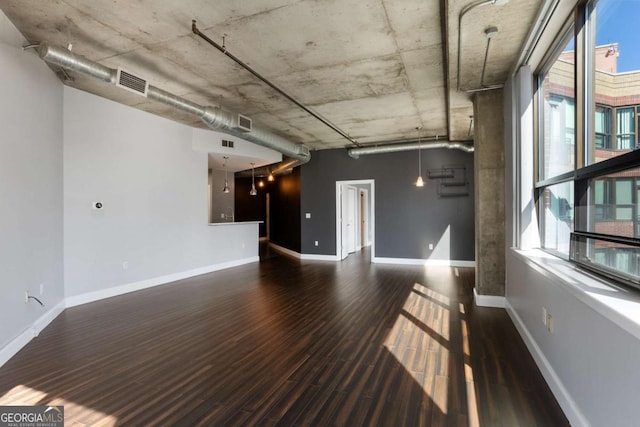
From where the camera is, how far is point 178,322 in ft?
12.1

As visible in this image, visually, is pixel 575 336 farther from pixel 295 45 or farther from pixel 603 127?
pixel 295 45

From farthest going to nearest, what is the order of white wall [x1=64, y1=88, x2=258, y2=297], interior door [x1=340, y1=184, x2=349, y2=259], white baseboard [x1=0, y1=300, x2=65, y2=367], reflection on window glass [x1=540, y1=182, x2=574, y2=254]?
interior door [x1=340, y1=184, x2=349, y2=259] → white wall [x1=64, y1=88, x2=258, y2=297] → white baseboard [x1=0, y1=300, x2=65, y2=367] → reflection on window glass [x1=540, y1=182, x2=574, y2=254]

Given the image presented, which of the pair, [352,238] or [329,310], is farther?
[352,238]

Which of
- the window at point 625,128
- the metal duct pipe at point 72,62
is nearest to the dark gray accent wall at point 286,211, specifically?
the metal duct pipe at point 72,62

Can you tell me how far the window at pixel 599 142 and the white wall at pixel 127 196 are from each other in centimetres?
558

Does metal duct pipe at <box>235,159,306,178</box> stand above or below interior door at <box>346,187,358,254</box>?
above

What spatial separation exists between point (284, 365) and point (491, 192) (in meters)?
3.40

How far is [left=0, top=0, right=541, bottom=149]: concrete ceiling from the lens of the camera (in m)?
2.71

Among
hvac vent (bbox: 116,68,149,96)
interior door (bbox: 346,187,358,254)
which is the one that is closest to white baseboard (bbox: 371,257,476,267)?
interior door (bbox: 346,187,358,254)

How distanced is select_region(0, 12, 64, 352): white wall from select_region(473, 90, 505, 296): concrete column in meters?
5.15

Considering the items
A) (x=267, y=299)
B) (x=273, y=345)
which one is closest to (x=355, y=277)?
(x=267, y=299)

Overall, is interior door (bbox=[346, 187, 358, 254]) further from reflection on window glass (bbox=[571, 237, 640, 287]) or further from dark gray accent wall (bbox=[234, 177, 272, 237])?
reflection on window glass (bbox=[571, 237, 640, 287])

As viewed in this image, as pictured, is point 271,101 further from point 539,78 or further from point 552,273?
point 552,273

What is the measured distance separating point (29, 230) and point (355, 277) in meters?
4.86
